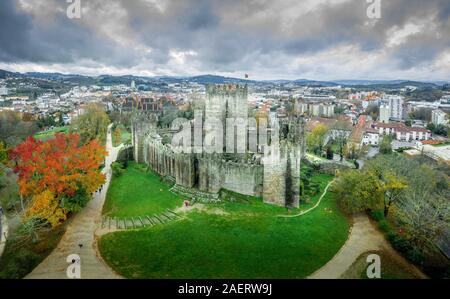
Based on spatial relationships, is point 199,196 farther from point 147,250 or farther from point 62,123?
point 62,123

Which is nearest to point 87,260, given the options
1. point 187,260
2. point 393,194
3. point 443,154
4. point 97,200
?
point 187,260

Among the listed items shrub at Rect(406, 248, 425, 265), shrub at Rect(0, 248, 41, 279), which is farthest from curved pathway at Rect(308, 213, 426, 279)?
shrub at Rect(0, 248, 41, 279)

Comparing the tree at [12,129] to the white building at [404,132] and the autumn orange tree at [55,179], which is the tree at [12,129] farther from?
the white building at [404,132]

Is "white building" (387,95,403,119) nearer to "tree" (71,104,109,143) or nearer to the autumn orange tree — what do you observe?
"tree" (71,104,109,143)

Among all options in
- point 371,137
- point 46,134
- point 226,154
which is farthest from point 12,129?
point 371,137

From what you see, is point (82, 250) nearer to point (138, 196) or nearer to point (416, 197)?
point (138, 196)

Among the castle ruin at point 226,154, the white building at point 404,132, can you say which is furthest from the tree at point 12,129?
the white building at point 404,132
